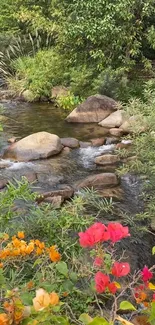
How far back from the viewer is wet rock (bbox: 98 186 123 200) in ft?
18.7

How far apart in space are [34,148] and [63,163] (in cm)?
70

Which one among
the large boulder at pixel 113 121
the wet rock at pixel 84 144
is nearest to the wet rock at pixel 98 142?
the wet rock at pixel 84 144

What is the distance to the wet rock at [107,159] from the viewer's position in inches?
275

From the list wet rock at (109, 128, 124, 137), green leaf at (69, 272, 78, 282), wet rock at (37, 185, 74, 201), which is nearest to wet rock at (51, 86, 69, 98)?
wet rock at (109, 128, 124, 137)

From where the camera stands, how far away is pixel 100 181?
237 inches

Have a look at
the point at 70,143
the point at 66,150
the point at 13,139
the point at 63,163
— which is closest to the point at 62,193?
the point at 63,163

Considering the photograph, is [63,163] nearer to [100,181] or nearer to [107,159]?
[107,159]

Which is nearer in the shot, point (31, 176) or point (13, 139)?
point (31, 176)

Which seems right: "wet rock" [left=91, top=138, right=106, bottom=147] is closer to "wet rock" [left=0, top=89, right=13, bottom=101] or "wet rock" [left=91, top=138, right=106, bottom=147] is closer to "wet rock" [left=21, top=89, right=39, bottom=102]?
"wet rock" [left=21, top=89, right=39, bottom=102]

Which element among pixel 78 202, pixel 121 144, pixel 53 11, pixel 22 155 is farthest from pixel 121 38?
pixel 78 202

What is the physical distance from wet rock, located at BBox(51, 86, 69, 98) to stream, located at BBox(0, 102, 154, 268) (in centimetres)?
35

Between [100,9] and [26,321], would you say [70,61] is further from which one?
[26,321]

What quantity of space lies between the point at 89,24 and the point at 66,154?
4.09 m

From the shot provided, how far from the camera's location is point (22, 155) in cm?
725
